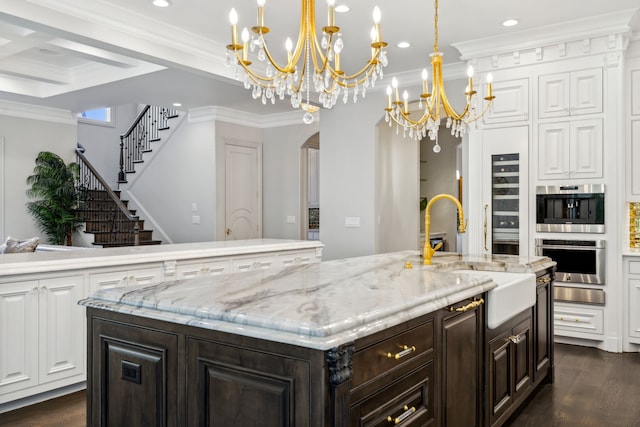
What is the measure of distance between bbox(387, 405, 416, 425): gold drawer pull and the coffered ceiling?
3321 millimetres

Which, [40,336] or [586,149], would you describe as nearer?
[40,336]

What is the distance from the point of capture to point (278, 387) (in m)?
1.43

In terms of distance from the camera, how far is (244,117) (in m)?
8.34

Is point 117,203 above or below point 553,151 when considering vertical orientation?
below

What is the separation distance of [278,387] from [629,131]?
4371 millimetres

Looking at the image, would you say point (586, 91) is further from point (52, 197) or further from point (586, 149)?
point (52, 197)

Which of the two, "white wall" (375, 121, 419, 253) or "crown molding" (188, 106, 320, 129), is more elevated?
"crown molding" (188, 106, 320, 129)

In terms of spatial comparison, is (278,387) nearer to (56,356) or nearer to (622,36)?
(56,356)

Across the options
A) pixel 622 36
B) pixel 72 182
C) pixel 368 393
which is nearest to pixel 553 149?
pixel 622 36

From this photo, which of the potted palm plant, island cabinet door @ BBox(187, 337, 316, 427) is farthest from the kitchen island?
the potted palm plant

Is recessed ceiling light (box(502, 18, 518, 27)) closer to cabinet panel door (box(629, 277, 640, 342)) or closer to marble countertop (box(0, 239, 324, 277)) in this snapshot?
cabinet panel door (box(629, 277, 640, 342))

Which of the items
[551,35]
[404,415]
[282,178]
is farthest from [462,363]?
[282,178]

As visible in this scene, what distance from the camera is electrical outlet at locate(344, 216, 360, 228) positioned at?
21.5ft

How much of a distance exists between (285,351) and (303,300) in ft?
1.10
